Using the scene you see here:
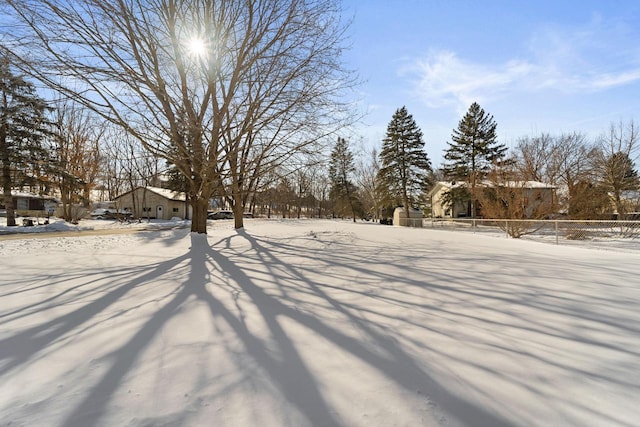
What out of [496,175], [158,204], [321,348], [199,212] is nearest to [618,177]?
[496,175]

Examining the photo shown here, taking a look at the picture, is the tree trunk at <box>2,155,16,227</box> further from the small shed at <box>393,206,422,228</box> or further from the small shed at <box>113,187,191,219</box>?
the small shed at <box>393,206,422,228</box>

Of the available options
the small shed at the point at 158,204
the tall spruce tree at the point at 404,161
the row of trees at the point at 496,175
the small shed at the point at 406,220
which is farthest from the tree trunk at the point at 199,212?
the small shed at the point at 158,204

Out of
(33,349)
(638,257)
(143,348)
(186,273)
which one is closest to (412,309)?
(143,348)

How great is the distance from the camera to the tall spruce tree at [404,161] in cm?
3150

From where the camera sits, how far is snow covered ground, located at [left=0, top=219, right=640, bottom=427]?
1.82m

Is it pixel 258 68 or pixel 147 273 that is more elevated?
pixel 258 68

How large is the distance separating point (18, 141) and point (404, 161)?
29688 millimetres

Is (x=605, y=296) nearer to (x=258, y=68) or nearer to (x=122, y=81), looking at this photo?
(x=258, y=68)

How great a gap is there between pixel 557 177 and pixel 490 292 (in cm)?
2661

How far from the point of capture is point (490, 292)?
4.23m

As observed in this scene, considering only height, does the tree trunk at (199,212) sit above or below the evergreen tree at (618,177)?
Result: below

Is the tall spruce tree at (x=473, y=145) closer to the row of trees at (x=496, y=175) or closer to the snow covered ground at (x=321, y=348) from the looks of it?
the row of trees at (x=496, y=175)

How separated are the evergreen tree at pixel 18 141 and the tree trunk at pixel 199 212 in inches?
564

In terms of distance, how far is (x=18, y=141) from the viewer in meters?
19.0
